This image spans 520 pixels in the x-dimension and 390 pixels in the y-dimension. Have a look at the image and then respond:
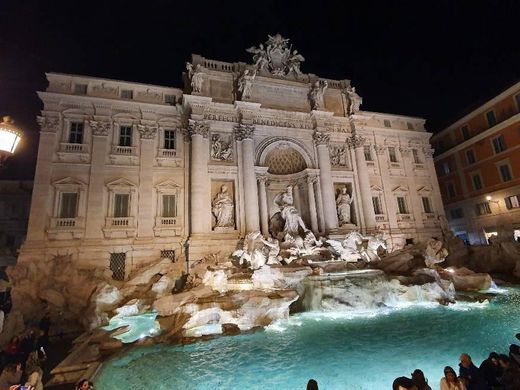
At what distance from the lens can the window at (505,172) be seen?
72.8 feet

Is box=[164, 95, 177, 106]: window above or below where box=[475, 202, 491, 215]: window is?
above

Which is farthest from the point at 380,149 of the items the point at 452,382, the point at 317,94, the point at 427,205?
the point at 452,382

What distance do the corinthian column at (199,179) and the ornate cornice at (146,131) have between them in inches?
90.1

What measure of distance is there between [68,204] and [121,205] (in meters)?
2.64

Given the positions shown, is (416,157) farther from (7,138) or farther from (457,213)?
(7,138)

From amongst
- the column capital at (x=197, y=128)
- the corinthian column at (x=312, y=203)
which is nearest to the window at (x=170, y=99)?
the column capital at (x=197, y=128)

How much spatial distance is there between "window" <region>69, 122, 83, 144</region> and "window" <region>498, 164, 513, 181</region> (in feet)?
102

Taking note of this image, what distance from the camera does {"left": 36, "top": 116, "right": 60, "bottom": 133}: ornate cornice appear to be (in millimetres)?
15414

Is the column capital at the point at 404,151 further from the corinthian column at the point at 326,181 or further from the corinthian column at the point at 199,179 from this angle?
the corinthian column at the point at 199,179

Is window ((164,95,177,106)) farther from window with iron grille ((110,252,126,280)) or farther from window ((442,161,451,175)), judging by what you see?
window ((442,161,451,175))

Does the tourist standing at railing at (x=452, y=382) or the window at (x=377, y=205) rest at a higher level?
the window at (x=377, y=205)

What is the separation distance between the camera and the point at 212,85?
1862cm

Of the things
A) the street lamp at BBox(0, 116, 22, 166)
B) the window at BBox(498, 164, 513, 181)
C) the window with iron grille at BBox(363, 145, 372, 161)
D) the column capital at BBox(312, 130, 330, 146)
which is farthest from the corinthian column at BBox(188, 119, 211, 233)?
the window at BBox(498, 164, 513, 181)

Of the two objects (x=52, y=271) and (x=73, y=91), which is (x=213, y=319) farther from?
(x=73, y=91)
